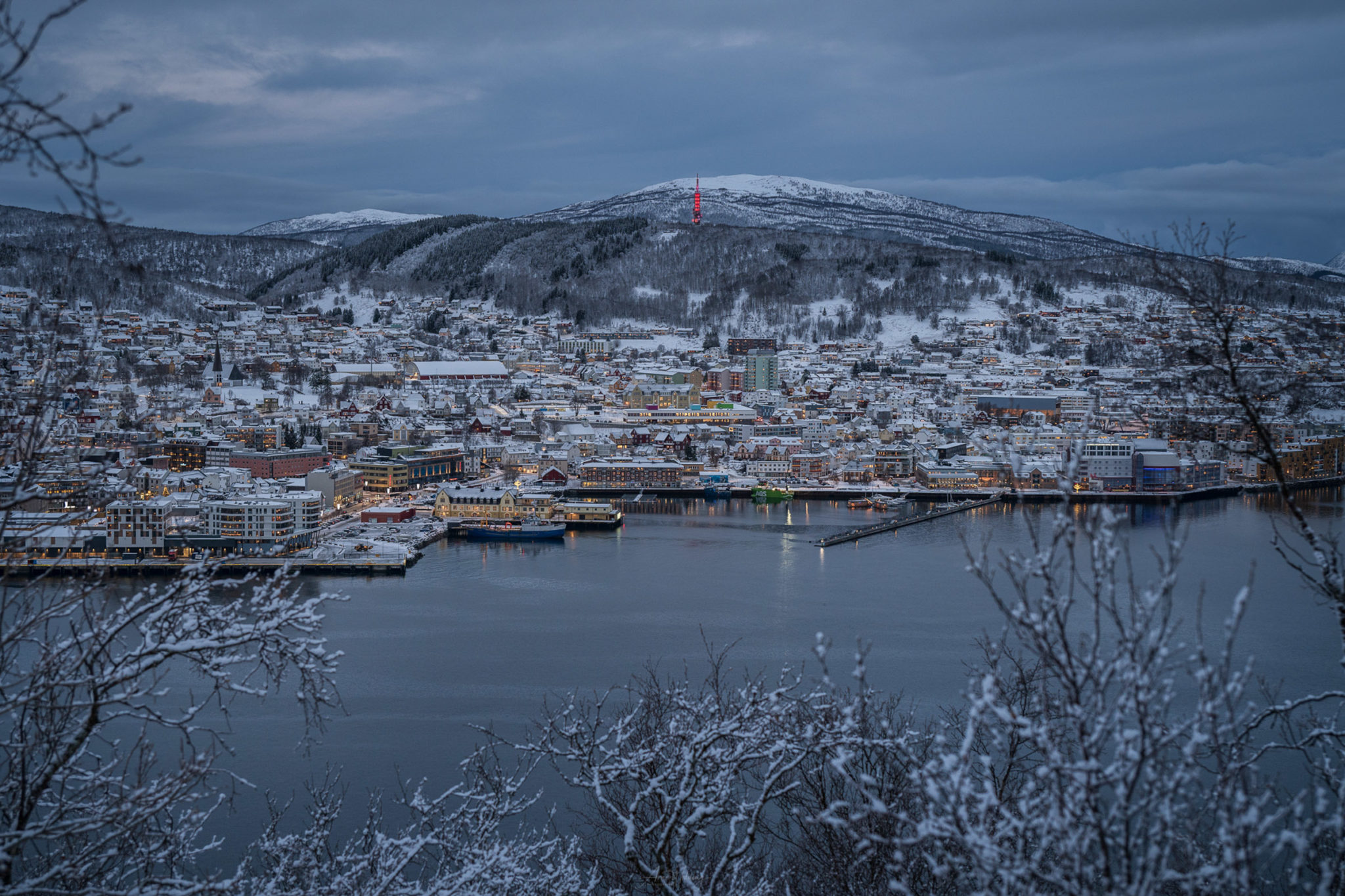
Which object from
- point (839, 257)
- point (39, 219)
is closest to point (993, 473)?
point (839, 257)

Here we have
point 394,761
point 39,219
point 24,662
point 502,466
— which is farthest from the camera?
point 39,219

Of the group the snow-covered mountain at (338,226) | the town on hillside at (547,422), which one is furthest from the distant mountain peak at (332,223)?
the town on hillside at (547,422)

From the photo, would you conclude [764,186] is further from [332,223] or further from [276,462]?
[276,462]

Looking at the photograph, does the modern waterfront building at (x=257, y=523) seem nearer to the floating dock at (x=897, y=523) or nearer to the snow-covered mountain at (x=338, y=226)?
the floating dock at (x=897, y=523)

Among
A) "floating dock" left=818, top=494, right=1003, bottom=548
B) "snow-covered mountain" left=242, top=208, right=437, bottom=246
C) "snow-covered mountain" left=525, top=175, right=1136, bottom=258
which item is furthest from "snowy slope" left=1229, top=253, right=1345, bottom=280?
"snow-covered mountain" left=242, top=208, right=437, bottom=246

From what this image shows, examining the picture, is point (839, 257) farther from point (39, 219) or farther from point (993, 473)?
point (39, 219)

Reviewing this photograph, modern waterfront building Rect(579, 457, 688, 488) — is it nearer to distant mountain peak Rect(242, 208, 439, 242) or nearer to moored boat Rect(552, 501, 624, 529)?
moored boat Rect(552, 501, 624, 529)
